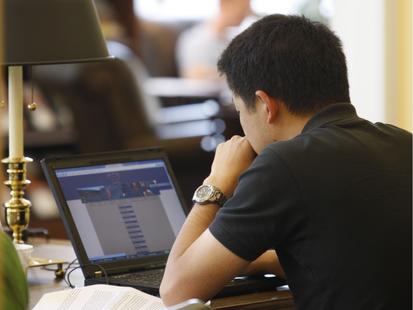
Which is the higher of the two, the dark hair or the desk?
the dark hair

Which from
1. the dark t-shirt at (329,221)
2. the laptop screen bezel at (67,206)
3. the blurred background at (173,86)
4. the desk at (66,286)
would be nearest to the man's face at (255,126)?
the dark t-shirt at (329,221)

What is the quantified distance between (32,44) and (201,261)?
27.5 inches

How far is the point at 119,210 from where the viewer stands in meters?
2.21

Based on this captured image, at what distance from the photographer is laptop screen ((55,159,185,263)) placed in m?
2.18

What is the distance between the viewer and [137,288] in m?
2.05

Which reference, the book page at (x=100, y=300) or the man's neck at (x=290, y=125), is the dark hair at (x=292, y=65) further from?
the book page at (x=100, y=300)

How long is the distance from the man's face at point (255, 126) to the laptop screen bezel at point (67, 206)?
37 centimetres

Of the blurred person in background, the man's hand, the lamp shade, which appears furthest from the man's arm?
the blurred person in background

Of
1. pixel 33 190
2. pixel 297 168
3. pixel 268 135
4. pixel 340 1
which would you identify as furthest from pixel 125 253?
pixel 33 190

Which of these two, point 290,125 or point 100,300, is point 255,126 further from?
point 100,300

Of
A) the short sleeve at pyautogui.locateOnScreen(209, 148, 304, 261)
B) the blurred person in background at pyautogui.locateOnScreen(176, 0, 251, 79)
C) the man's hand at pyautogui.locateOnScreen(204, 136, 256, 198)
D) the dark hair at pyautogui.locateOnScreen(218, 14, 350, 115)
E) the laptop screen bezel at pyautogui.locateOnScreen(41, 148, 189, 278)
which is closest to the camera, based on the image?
the short sleeve at pyautogui.locateOnScreen(209, 148, 304, 261)

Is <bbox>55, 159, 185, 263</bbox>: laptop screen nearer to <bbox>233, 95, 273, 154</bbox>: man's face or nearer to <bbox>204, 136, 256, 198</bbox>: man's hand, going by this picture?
<bbox>204, 136, 256, 198</bbox>: man's hand

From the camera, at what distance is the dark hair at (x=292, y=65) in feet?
6.16

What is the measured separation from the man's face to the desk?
0.89 feet
